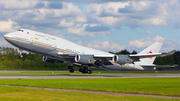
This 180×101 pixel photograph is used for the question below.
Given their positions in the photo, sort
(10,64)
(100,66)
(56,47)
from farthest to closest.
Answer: (10,64) < (100,66) < (56,47)

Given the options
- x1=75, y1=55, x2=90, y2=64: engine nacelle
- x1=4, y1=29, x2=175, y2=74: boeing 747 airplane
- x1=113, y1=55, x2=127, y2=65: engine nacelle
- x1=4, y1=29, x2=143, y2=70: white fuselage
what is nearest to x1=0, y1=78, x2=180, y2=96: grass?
x1=4, y1=29, x2=143, y2=70: white fuselage

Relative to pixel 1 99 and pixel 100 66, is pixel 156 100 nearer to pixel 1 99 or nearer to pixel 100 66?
pixel 1 99

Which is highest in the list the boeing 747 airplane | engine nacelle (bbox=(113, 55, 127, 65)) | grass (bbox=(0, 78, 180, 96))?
the boeing 747 airplane

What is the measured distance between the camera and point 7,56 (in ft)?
359

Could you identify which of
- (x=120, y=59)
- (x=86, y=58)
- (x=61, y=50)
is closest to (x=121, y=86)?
(x=120, y=59)

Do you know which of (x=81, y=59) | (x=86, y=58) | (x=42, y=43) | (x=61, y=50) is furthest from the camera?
(x=86, y=58)

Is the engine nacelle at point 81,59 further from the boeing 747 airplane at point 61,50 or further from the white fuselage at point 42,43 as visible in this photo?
the white fuselage at point 42,43

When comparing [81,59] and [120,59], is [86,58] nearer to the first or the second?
[81,59]

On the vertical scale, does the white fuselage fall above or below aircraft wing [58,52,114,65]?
above

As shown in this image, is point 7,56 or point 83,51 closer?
point 83,51

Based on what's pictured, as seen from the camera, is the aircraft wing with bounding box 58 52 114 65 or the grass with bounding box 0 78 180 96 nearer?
the grass with bounding box 0 78 180 96

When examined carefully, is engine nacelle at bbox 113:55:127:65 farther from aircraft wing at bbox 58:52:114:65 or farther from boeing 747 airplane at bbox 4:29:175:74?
aircraft wing at bbox 58:52:114:65

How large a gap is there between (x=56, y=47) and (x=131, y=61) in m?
15.5

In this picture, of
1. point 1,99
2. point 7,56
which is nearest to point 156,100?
point 1,99
